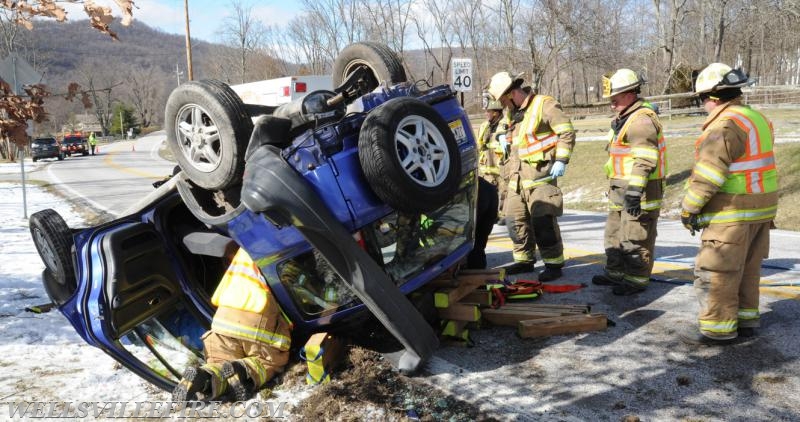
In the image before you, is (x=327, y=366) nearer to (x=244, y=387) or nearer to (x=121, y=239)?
(x=244, y=387)

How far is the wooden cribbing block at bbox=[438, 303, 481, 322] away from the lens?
12.6 feet

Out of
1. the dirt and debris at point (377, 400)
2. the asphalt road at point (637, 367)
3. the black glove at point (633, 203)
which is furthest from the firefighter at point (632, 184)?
the dirt and debris at point (377, 400)

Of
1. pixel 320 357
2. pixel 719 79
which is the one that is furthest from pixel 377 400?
pixel 719 79

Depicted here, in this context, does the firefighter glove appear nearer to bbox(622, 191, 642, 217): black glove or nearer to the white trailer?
bbox(622, 191, 642, 217): black glove

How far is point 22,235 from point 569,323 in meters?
9.23

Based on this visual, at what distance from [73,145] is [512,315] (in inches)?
1669

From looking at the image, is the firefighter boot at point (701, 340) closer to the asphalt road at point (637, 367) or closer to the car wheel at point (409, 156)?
the asphalt road at point (637, 367)

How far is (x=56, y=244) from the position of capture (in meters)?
3.77

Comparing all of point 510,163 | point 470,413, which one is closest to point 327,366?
point 470,413

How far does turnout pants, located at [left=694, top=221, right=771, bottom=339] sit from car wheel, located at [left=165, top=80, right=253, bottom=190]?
115 inches

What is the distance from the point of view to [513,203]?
556 cm

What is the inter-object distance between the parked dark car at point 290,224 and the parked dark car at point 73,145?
133ft

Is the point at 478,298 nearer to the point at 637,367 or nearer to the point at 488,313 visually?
the point at 488,313

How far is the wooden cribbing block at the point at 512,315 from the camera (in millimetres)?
4082
